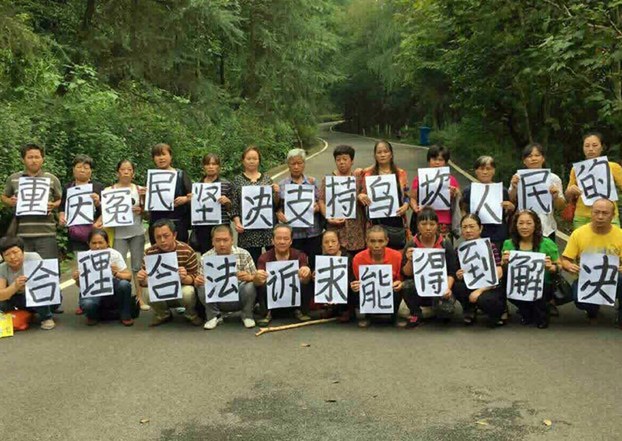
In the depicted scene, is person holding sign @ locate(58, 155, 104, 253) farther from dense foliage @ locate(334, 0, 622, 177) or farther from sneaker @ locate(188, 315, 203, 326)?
dense foliage @ locate(334, 0, 622, 177)

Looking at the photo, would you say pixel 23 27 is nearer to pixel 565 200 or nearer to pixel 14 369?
pixel 14 369

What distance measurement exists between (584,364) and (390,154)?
105 inches

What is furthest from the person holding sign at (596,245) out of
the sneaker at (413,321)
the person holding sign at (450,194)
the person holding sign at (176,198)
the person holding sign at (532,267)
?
the person holding sign at (176,198)

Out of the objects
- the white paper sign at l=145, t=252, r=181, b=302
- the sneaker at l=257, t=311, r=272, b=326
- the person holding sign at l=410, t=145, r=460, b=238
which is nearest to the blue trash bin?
the person holding sign at l=410, t=145, r=460, b=238

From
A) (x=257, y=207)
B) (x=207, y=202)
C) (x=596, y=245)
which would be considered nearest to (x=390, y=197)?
(x=257, y=207)

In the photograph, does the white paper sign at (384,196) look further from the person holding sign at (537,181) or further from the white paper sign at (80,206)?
the white paper sign at (80,206)

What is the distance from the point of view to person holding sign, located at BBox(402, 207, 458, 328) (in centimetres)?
660

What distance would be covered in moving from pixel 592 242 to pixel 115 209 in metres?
4.50

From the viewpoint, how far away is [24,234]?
7.25 meters

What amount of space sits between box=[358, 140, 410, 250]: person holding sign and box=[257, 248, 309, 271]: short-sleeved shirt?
31.9 inches

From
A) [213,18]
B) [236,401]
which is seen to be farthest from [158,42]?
[236,401]

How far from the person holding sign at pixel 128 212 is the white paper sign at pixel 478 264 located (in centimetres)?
316

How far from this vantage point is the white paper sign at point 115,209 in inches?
285

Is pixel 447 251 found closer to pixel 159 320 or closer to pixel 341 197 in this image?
pixel 341 197
